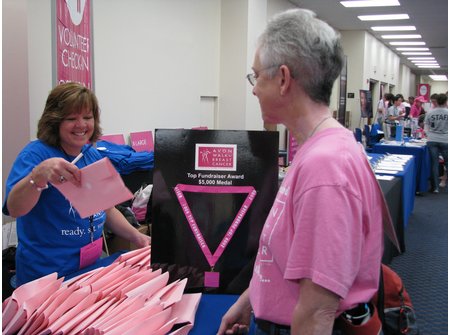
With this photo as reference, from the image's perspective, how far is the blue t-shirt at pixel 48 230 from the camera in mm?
1571

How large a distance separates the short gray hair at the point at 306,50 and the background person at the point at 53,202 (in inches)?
34.5

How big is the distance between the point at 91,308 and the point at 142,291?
147mm

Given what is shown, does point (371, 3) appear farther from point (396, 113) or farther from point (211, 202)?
point (211, 202)

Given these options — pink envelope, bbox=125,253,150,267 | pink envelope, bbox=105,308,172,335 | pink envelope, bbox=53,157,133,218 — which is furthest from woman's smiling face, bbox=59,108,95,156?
pink envelope, bbox=105,308,172,335

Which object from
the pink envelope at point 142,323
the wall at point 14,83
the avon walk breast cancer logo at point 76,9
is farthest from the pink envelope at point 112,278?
the avon walk breast cancer logo at point 76,9

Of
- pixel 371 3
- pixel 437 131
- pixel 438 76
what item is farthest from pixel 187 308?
pixel 438 76

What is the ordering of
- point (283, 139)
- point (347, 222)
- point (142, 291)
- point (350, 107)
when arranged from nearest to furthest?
point (347, 222)
point (142, 291)
point (283, 139)
point (350, 107)

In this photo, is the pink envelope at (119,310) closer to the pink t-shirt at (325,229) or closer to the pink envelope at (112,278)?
the pink envelope at (112,278)

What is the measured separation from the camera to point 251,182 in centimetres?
134

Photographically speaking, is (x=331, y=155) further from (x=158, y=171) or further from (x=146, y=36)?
(x=146, y=36)

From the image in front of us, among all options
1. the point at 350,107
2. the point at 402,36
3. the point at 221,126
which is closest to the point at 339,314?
the point at 221,126

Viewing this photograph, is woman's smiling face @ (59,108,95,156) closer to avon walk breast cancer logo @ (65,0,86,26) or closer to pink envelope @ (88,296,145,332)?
pink envelope @ (88,296,145,332)

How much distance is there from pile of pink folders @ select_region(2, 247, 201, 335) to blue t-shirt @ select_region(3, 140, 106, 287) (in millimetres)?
346

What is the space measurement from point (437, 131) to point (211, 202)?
23.9ft
